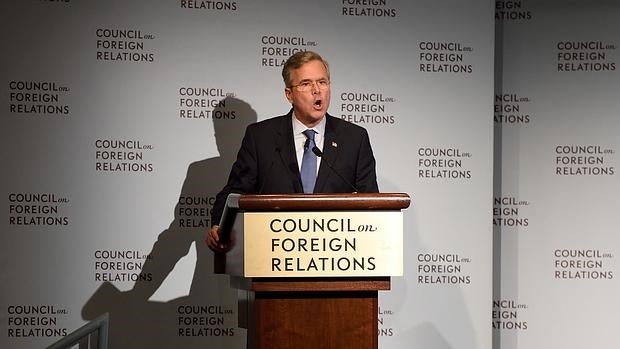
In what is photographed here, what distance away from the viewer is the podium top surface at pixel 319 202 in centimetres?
293

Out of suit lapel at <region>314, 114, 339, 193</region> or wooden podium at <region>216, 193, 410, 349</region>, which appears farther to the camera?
suit lapel at <region>314, 114, 339, 193</region>

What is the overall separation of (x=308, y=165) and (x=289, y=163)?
0.10 m

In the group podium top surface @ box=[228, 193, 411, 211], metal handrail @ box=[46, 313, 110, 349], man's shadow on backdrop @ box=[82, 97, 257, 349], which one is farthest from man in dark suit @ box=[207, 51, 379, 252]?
man's shadow on backdrop @ box=[82, 97, 257, 349]

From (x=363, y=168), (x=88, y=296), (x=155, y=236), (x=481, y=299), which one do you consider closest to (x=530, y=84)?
(x=481, y=299)

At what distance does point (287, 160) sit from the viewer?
385 centimetres

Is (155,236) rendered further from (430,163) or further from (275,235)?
(275,235)

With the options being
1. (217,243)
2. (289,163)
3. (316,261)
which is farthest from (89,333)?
(289,163)

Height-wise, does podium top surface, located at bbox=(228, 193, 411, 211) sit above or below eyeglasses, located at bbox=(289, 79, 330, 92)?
below

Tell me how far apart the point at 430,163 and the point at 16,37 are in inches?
86.3

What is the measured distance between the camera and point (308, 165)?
149 inches

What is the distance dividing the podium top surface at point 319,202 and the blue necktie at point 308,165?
31.1 inches

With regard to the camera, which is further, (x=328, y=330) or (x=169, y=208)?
(x=169, y=208)

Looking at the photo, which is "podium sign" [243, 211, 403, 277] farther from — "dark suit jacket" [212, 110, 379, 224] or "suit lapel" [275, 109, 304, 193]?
"suit lapel" [275, 109, 304, 193]

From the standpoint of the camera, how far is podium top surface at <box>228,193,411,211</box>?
9.62 ft
